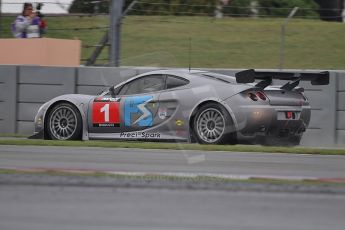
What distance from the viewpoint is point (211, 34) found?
23.2 m

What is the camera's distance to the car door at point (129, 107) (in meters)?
12.4

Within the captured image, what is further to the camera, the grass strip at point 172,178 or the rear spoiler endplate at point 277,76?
the rear spoiler endplate at point 277,76

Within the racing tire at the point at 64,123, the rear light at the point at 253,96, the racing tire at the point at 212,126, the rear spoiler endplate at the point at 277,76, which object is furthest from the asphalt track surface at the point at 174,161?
the racing tire at the point at 64,123

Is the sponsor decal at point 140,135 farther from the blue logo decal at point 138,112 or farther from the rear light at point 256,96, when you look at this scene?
the rear light at point 256,96

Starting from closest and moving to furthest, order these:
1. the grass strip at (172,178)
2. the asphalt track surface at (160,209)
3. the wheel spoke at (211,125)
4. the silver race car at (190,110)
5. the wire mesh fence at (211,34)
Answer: the asphalt track surface at (160,209), the grass strip at (172,178), the silver race car at (190,110), the wheel spoke at (211,125), the wire mesh fence at (211,34)

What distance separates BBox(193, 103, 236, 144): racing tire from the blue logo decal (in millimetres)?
863

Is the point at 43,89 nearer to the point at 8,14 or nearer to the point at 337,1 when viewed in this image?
the point at 8,14

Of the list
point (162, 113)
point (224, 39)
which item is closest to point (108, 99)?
point (162, 113)

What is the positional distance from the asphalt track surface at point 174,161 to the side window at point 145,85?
5.97 ft

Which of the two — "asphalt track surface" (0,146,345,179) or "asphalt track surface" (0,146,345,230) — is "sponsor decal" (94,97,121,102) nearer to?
"asphalt track surface" (0,146,345,179)

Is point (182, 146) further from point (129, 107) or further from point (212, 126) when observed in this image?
point (129, 107)

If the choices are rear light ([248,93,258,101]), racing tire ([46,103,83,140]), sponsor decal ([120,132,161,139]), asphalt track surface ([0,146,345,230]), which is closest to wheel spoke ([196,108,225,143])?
rear light ([248,93,258,101])

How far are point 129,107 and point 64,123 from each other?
4.08 feet

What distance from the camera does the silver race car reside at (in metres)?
11.8
